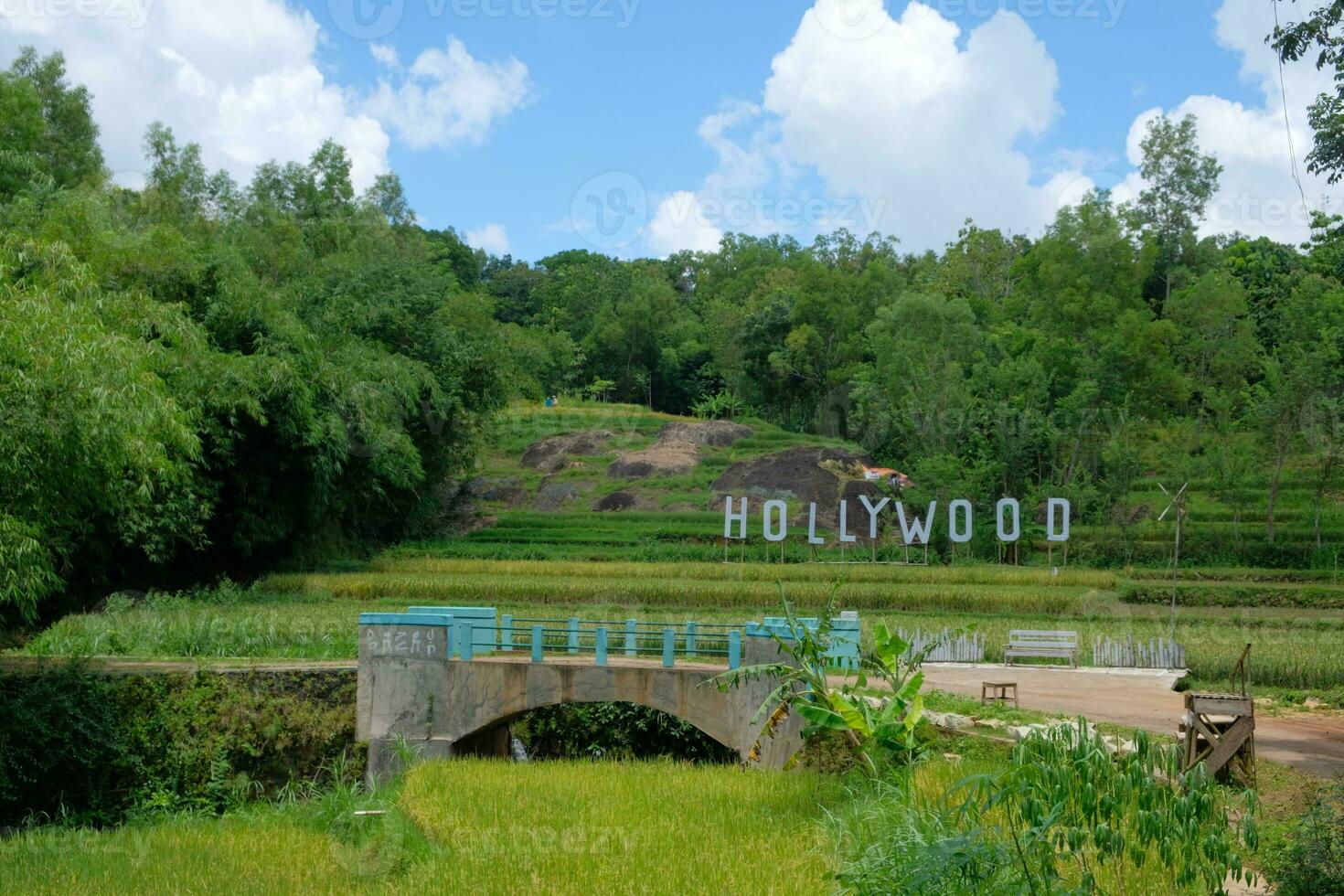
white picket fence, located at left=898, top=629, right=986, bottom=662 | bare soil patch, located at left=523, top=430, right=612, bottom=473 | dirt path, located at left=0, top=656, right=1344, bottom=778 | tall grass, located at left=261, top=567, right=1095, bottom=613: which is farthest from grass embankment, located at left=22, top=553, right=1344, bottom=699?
bare soil patch, located at left=523, top=430, right=612, bottom=473

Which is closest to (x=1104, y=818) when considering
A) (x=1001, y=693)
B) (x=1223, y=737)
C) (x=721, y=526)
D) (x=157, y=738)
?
(x=1223, y=737)

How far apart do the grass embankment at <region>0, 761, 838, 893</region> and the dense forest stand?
4.36 meters

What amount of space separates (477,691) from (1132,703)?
977 centimetres

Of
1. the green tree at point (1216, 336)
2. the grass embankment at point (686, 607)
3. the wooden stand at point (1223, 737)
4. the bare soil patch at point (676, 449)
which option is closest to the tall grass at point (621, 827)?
the wooden stand at point (1223, 737)

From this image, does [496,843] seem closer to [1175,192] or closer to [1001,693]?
[1001,693]

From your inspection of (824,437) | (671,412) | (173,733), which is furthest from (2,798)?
(671,412)

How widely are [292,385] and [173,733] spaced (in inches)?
567

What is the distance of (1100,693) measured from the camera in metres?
19.0

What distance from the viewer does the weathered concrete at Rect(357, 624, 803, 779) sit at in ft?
55.4

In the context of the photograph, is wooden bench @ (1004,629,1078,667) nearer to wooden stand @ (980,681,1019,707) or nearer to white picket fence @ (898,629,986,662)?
white picket fence @ (898,629,986,662)

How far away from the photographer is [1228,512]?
4228 cm

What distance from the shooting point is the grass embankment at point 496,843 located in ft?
32.6

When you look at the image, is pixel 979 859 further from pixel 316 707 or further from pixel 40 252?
pixel 40 252

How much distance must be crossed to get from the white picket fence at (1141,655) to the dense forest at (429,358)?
7.92 metres
